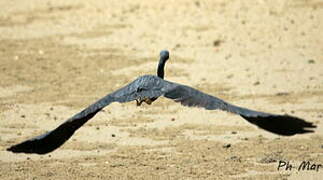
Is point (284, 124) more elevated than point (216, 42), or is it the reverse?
point (216, 42)

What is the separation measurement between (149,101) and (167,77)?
529 centimetres

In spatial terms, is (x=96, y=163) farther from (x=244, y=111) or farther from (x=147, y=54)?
(x=147, y=54)

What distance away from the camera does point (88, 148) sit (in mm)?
10148

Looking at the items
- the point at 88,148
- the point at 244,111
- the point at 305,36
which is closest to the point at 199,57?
the point at 305,36

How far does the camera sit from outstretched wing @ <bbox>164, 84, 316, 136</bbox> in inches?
247

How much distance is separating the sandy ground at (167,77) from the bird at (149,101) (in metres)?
1.42

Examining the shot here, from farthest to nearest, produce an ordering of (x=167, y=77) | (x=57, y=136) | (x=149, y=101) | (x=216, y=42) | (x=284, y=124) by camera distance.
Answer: (x=216, y=42) < (x=167, y=77) < (x=149, y=101) < (x=57, y=136) < (x=284, y=124)

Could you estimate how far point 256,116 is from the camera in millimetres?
6430

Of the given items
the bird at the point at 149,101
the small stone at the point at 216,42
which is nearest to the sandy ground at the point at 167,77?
the small stone at the point at 216,42

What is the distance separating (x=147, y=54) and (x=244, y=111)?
26.6ft

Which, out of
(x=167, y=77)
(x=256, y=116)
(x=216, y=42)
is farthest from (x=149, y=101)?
(x=216, y=42)

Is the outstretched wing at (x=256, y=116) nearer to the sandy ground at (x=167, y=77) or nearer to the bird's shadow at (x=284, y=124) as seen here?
the bird's shadow at (x=284, y=124)

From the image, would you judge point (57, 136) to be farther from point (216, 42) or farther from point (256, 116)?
point (216, 42)

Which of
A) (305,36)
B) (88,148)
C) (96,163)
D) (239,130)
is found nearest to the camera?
(96,163)
